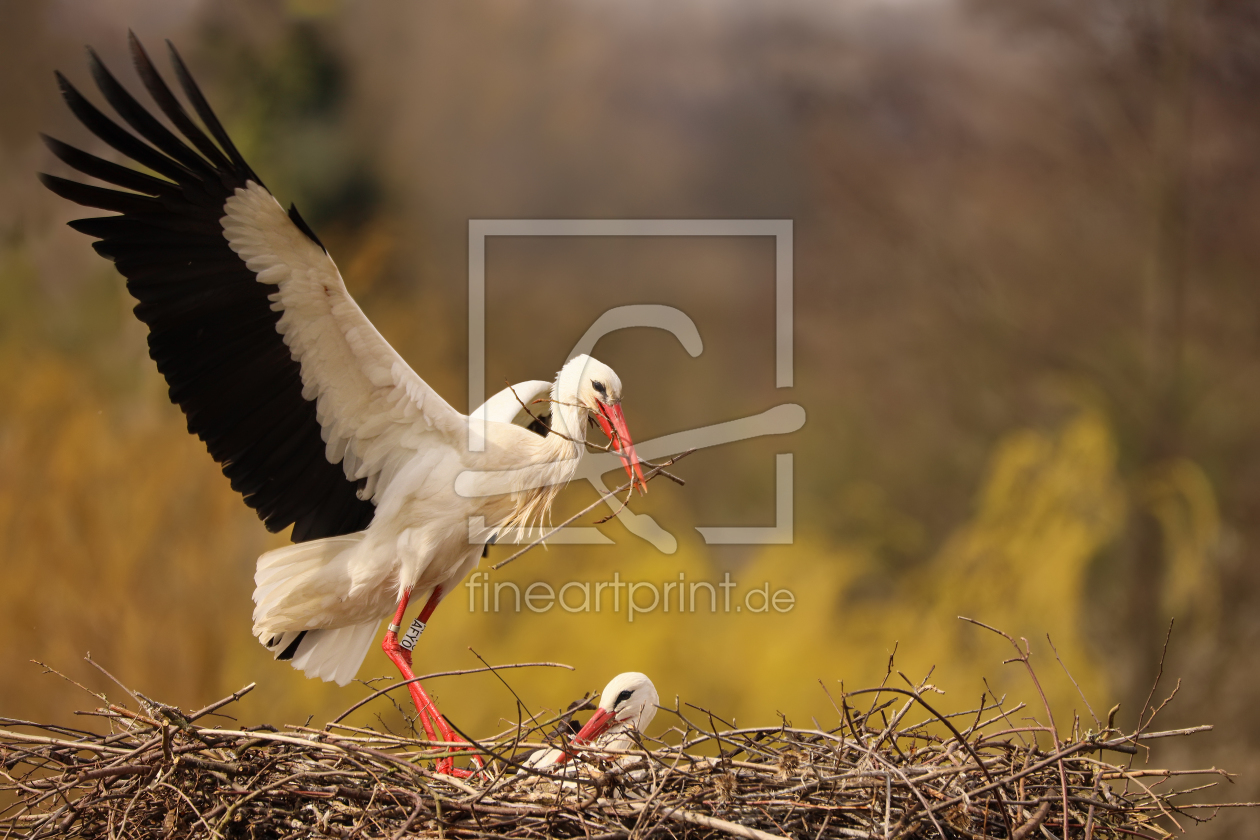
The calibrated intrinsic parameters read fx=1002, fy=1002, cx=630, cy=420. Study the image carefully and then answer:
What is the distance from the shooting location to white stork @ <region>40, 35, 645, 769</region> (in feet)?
5.25

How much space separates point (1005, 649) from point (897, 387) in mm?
780

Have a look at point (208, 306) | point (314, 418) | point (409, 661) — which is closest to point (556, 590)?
point (409, 661)

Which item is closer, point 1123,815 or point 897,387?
point 1123,815

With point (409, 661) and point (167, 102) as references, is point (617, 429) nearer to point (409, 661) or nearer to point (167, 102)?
point (409, 661)

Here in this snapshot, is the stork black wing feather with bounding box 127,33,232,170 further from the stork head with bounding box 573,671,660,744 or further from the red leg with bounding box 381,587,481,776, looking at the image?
the stork head with bounding box 573,671,660,744

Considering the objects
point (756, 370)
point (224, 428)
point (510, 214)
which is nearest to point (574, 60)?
point (510, 214)

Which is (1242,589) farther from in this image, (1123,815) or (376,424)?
(376,424)

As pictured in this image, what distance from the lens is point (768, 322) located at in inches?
107

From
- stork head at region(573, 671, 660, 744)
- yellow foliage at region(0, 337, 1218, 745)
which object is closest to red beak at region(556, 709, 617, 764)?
stork head at region(573, 671, 660, 744)

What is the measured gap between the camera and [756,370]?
2.71m

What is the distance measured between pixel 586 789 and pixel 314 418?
88 centimetres

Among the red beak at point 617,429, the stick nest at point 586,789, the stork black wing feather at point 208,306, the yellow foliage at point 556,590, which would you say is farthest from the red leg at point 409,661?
the yellow foliage at point 556,590

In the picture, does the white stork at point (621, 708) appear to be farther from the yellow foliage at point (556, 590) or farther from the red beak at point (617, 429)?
the yellow foliage at point (556, 590)

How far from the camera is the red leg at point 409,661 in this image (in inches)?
68.5
